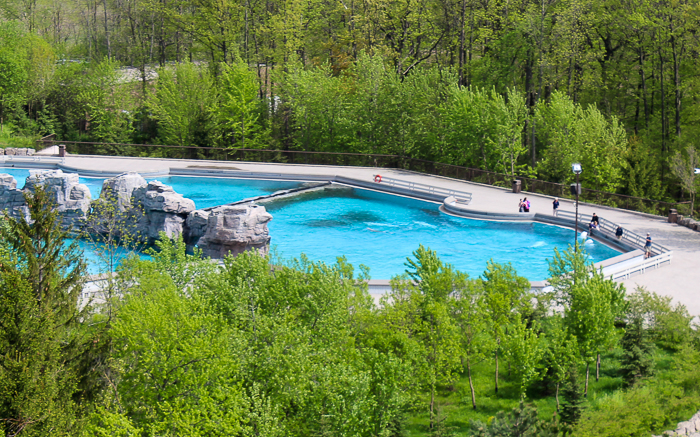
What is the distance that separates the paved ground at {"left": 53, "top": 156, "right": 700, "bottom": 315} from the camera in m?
26.7

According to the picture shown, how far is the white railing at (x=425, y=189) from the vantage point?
4175cm

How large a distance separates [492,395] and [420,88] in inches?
1341

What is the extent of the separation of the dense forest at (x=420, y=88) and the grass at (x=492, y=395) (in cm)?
1873

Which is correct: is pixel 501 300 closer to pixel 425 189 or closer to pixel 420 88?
pixel 425 189

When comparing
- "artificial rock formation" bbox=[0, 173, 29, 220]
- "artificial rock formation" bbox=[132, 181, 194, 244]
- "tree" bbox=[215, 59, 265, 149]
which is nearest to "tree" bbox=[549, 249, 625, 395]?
"artificial rock formation" bbox=[132, 181, 194, 244]

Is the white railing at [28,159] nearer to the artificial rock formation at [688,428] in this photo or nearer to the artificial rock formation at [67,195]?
the artificial rock formation at [67,195]

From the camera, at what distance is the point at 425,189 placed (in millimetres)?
44000

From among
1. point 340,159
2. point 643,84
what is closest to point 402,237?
point 340,159

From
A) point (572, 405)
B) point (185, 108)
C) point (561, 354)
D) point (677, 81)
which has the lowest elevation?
point (572, 405)

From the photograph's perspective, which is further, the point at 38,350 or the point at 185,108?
the point at 185,108

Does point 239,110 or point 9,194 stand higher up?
point 239,110

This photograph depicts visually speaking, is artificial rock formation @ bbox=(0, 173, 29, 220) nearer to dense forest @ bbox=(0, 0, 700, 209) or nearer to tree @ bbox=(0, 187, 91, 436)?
dense forest @ bbox=(0, 0, 700, 209)

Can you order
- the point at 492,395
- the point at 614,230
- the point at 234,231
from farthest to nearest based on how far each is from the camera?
the point at 614,230, the point at 234,231, the point at 492,395

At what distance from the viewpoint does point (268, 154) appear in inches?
2087
